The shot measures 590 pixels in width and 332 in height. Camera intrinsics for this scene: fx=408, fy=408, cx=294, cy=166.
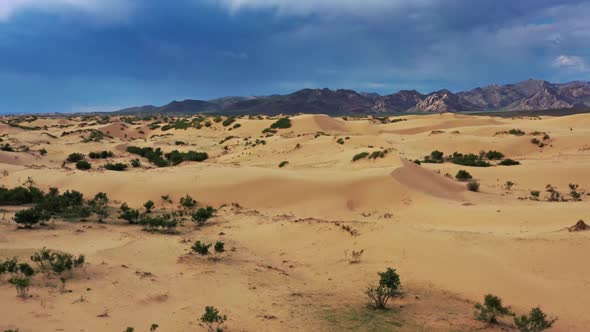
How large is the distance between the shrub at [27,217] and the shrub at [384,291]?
900cm

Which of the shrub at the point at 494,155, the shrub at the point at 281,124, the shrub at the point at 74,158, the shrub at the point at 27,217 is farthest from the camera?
the shrub at the point at 281,124

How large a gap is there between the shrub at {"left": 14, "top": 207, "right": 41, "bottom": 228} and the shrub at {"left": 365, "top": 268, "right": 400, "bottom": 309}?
9.00 m

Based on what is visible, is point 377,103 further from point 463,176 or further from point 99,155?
point 463,176

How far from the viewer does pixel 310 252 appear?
32.3 ft

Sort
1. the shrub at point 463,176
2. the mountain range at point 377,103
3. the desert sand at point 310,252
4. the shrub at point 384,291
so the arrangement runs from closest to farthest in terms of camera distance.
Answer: the desert sand at point 310,252
the shrub at point 384,291
the shrub at point 463,176
the mountain range at point 377,103

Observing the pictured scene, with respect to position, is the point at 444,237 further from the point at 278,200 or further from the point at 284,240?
the point at 278,200

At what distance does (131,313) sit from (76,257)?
3.03 m

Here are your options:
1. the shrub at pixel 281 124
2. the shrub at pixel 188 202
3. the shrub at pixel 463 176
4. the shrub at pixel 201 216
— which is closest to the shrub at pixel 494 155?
the shrub at pixel 463 176

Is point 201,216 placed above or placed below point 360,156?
below

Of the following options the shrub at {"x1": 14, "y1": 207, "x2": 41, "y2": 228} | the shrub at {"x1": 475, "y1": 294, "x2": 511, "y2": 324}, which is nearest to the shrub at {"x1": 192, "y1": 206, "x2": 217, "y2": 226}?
the shrub at {"x1": 14, "y1": 207, "x2": 41, "y2": 228}

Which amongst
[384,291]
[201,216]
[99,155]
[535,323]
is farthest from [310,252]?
[99,155]

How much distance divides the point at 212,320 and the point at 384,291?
114 inches

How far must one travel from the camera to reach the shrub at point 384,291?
6637mm

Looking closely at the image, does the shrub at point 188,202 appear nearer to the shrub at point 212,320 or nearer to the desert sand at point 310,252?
the desert sand at point 310,252
